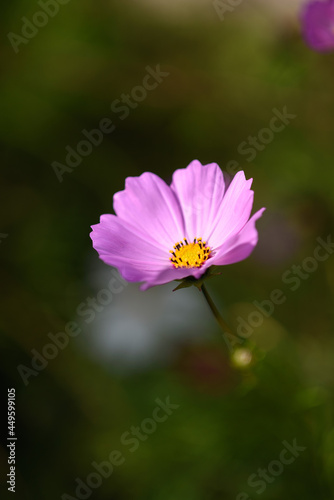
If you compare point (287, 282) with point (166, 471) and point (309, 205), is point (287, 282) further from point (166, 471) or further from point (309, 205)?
point (166, 471)

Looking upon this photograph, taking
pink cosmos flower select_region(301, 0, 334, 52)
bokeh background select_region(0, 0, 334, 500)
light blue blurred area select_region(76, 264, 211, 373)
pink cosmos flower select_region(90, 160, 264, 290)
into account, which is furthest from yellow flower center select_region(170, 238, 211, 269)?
light blue blurred area select_region(76, 264, 211, 373)

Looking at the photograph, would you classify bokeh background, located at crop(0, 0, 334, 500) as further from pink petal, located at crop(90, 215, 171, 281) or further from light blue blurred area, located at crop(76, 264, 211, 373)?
pink petal, located at crop(90, 215, 171, 281)

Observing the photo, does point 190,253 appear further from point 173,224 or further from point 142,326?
point 142,326

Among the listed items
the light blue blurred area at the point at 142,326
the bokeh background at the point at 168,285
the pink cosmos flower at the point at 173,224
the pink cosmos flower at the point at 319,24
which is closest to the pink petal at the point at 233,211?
the pink cosmos flower at the point at 173,224

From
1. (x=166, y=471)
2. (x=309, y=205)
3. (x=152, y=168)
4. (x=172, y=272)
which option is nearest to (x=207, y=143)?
(x=152, y=168)

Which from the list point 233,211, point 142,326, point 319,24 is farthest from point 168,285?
point 233,211
